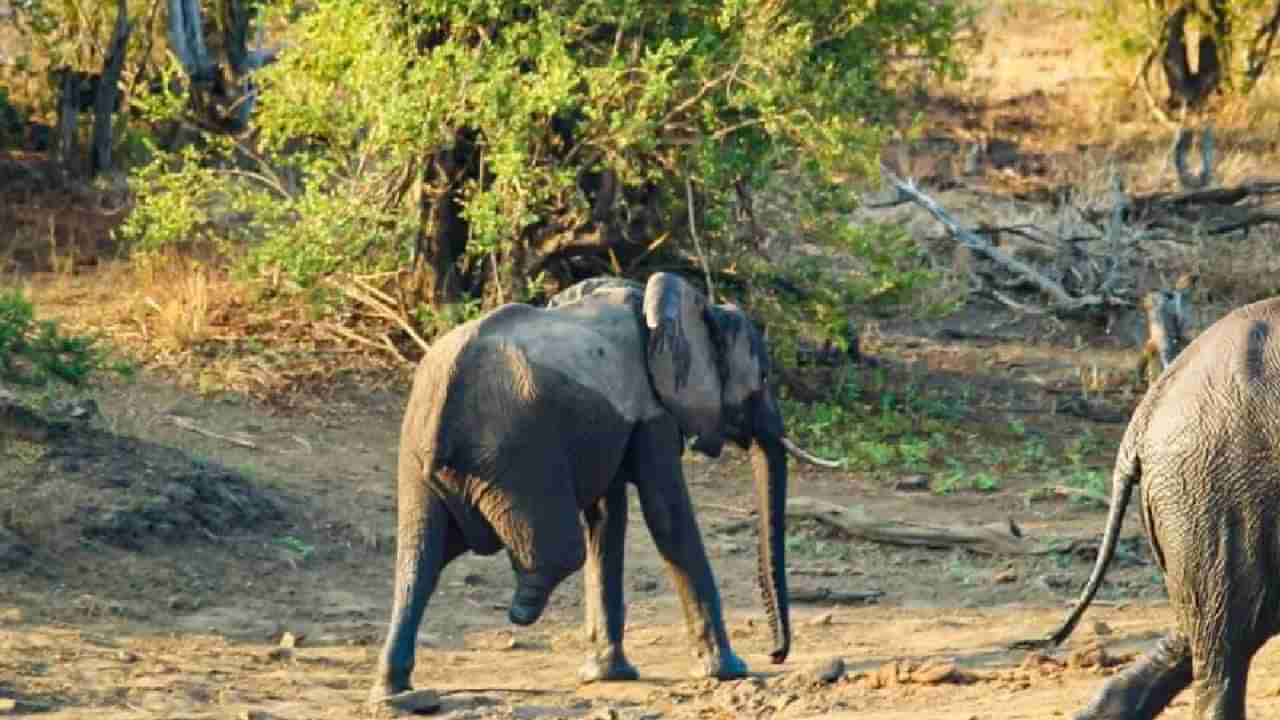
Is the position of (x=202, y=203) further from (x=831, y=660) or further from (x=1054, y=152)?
(x=1054, y=152)

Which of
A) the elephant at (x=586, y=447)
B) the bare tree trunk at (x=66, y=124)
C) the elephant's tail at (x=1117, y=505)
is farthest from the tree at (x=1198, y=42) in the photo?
the elephant's tail at (x=1117, y=505)

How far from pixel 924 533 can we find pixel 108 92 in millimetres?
8198

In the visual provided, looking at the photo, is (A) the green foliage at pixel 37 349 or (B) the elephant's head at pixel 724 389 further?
(A) the green foliage at pixel 37 349

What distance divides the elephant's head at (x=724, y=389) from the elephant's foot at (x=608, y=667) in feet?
1.98

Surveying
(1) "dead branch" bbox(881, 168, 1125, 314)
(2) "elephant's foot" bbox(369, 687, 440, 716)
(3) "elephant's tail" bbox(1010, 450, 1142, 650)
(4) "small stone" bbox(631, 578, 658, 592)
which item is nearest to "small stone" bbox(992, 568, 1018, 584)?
(4) "small stone" bbox(631, 578, 658, 592)

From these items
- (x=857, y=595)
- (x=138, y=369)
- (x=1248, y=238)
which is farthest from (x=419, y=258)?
(x=1248, y=238)

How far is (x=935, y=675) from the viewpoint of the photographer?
31.3 feet

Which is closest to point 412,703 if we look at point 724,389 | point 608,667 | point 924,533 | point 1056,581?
point 608,667

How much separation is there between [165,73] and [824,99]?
4.05m

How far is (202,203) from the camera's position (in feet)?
55.5

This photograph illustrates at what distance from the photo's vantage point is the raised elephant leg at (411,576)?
30.9 ft

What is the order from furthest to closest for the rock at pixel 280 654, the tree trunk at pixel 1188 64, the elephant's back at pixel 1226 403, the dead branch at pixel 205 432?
1. the tree trunk at pixel 1188 64
2. the dead branch at pixel 205 432
3. the rock at pixel 280 654
4. the elephant's back at pixel 1226 403

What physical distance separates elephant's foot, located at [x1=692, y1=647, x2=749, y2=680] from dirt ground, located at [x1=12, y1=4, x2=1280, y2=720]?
0.09 m

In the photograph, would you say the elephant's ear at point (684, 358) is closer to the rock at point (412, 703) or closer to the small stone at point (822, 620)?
the rock at point (412, 703)
